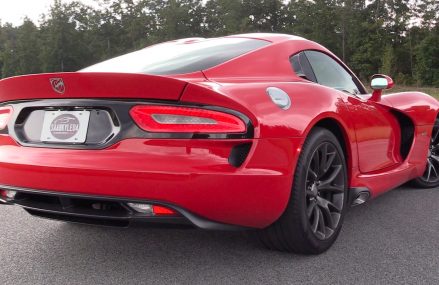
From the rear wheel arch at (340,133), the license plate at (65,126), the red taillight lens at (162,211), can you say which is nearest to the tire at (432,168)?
the rear wheel arch at (340,133)

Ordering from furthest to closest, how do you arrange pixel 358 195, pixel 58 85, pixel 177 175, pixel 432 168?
pixel 432 168 < pixel 358 195 < pixel 58 85 < pixel 177 175

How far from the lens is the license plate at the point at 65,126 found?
2.33 m

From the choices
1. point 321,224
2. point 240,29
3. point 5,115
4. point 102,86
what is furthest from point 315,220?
point 240,29

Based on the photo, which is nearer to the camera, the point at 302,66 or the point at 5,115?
the point at 5,115

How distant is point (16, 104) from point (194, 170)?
1.09m

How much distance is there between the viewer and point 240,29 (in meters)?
78.2

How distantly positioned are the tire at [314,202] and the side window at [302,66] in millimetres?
431

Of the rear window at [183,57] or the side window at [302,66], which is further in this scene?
the side window at [302,66]

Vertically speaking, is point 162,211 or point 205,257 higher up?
point 162,211

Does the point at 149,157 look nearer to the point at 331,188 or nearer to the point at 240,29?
the point at 331,188

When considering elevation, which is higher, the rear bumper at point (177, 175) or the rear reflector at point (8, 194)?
the rear bumper at point (177, 175)

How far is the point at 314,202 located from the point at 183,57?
114 cm

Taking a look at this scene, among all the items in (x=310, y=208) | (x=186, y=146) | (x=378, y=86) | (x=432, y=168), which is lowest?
(x=432, y=168)

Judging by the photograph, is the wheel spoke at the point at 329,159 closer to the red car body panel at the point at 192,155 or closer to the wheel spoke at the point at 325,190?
the wheel spoke at the point at 325,190
